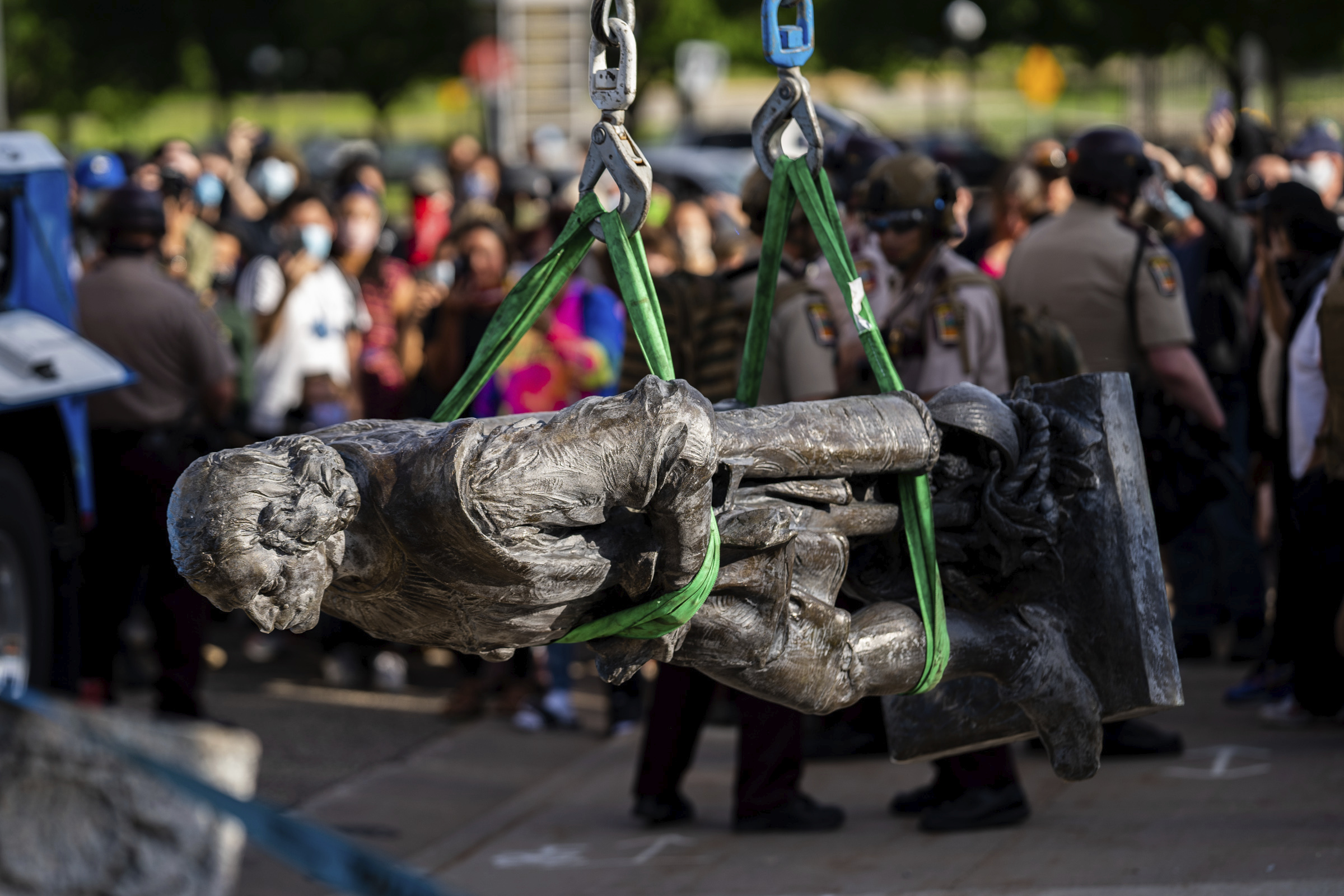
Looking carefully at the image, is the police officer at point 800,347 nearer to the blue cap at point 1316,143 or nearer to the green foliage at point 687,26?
the blue cap at point 1316,143

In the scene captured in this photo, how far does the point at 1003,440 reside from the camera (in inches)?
129

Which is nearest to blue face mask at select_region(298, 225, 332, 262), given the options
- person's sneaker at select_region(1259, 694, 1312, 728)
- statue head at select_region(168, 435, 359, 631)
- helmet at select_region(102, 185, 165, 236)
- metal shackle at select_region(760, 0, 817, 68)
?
helmet at select_region(102, 185, 165, 236)

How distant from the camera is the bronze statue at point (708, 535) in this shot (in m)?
2.44

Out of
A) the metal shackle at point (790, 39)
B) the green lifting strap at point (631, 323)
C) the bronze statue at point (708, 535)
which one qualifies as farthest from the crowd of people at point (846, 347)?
the green lifting strap at point (631, 323)

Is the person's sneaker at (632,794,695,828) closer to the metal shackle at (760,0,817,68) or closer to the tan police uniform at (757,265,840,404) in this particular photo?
the tan police uniform at (757,265,840,404)

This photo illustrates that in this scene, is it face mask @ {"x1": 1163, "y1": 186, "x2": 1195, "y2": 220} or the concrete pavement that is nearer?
the concrete pavement

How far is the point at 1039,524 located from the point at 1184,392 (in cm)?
293

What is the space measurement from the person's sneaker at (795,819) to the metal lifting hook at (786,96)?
2.80 m

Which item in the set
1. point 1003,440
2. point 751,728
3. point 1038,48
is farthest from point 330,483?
point 1038,48

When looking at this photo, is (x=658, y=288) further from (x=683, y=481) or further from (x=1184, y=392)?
(x=683, y=481)

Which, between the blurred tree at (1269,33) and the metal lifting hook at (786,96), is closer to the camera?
the metal lifting hook at (786,96)

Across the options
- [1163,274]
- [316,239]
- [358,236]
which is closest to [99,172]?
[358,236]

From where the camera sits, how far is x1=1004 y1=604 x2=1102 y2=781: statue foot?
3.28 metres

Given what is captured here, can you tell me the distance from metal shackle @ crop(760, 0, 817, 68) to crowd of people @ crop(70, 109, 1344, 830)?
103cm
